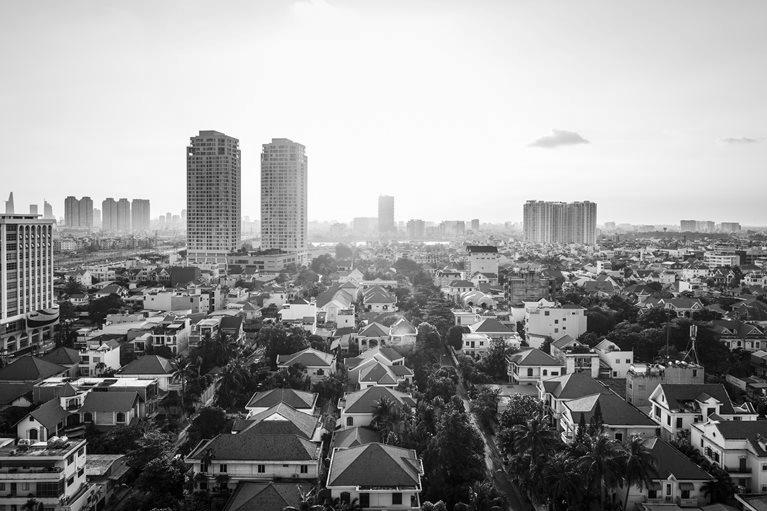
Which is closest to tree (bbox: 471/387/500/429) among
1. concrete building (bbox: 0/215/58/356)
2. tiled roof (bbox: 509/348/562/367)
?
tiled roof (bbox: 509/348/562/367)

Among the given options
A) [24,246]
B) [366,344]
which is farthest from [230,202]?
[366,344]

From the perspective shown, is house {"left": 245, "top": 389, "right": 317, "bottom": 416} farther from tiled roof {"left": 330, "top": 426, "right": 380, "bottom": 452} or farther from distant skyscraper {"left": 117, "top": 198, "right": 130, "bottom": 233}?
distant skyscraper {"left": 117, "top": 198, "right": 130, "bottom": 233}

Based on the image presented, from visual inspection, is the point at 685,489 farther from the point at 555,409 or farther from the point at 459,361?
the point at 459,361

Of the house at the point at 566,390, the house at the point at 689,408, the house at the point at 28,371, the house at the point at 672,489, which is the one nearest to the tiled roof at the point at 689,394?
the house at the point at 689,408

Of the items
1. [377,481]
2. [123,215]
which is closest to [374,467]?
[377,481]

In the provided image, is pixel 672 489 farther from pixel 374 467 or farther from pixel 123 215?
pixel 123 215

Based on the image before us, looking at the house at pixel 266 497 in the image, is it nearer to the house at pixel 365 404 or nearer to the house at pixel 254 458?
the house at pixel 254 458
